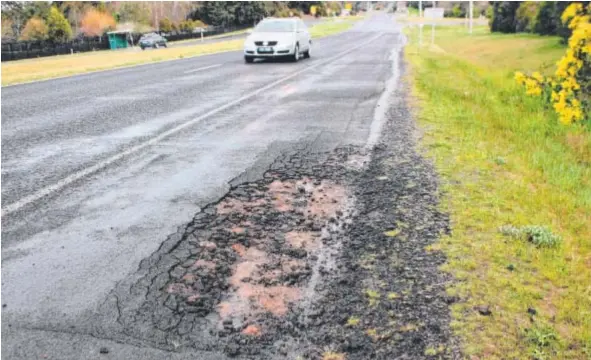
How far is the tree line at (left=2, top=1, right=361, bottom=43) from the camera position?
148 ft

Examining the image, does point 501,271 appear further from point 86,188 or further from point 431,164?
point 86,188

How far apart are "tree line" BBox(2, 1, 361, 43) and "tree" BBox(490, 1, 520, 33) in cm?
3369

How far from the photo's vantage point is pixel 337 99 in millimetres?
10516

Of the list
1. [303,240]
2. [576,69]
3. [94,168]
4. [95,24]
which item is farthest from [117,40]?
[303,240]

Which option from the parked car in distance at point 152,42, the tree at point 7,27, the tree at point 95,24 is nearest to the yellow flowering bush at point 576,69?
the parked car in distance at point 152,42

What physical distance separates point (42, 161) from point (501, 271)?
4997 millimetres

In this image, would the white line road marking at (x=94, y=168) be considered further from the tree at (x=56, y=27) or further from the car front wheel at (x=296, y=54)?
the tree at (x=56, y=27)

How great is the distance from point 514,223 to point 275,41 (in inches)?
646

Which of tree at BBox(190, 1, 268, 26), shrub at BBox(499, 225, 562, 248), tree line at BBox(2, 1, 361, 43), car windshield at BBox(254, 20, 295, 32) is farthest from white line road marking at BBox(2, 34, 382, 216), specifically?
tree at BBox(190, 1, 268, 26)

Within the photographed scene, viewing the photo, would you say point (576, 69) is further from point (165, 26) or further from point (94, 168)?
point (165, 26)

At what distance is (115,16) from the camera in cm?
5834

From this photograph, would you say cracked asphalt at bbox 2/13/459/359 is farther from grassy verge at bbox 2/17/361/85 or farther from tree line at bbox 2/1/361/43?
tree line at bbox 2/1/361/43

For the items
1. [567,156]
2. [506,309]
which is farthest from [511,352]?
[567,156]

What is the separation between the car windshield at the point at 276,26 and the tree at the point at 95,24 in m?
37.0
